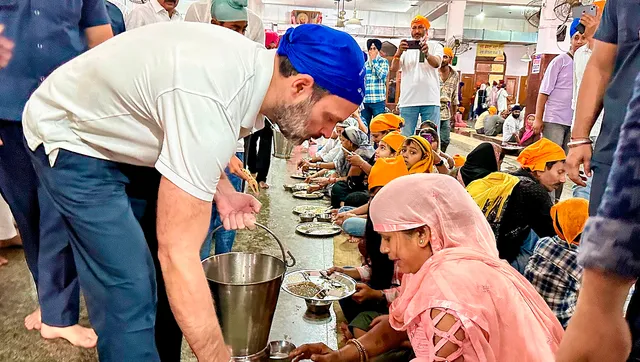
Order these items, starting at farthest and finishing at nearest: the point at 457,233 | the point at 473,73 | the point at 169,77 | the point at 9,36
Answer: the point at 473,73 → the point at 9,36 → the point at 457,233 → the point at 169,77

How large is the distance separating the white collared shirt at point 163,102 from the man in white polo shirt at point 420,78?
3.71 m

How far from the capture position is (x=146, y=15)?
9.68ft

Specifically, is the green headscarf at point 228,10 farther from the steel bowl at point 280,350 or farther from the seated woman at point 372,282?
the steel bowl at point 280,350

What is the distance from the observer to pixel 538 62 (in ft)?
27.4

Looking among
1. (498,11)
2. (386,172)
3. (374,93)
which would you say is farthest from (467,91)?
(386,172)

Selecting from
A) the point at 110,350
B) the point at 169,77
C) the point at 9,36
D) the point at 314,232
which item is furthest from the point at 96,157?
the point at 314,232

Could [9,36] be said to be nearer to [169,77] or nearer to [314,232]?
[169,77]

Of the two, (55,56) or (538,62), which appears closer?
(55,56)

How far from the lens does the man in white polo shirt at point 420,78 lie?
15.3ft

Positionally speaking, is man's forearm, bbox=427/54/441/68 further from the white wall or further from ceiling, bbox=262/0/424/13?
the white wall

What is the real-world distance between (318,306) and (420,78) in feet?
9.77

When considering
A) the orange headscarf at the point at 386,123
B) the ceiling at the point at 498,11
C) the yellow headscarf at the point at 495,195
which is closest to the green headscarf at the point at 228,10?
the yellow headscarf at the point at 495,195

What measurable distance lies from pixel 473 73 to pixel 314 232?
58.6ft

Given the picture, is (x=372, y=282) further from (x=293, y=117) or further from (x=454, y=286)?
(x=293, y=117)
